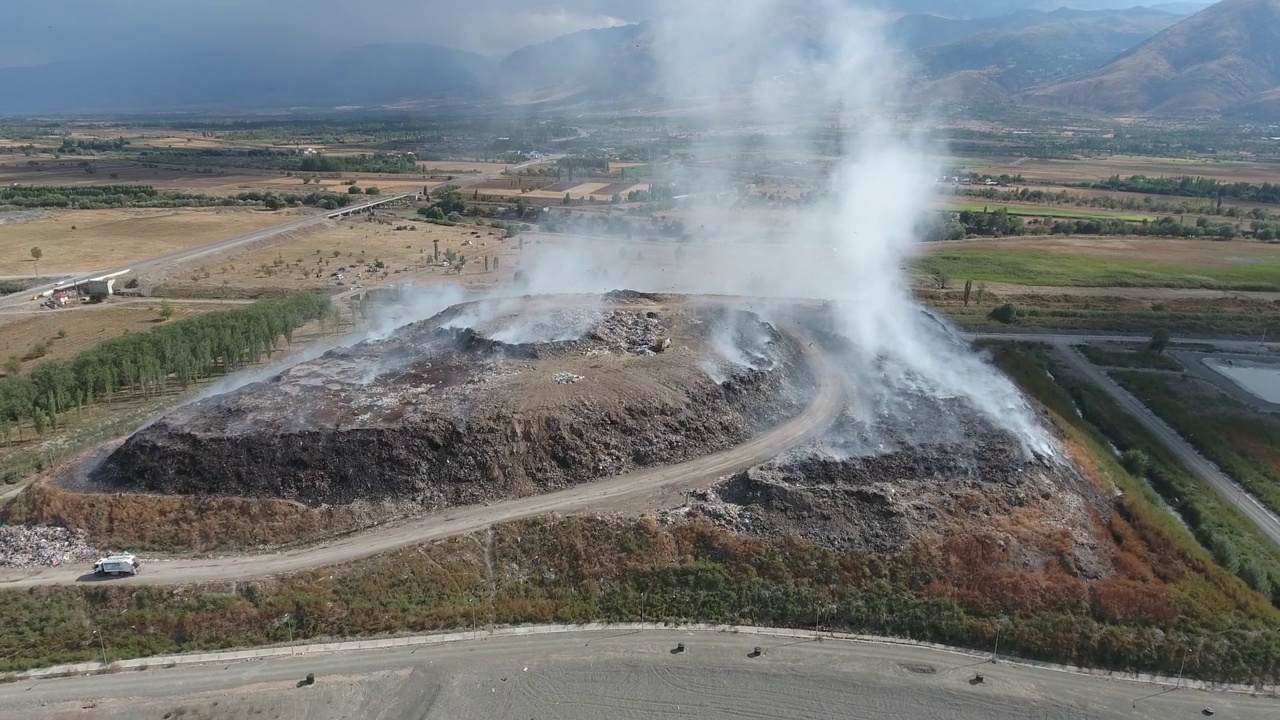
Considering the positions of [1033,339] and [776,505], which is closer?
[776,505]

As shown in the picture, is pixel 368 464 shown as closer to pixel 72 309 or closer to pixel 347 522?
pixel 347 522

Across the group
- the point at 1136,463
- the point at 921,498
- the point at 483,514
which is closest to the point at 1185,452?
the point at 1136,463

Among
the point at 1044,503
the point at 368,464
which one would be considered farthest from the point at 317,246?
the point at 1044,503

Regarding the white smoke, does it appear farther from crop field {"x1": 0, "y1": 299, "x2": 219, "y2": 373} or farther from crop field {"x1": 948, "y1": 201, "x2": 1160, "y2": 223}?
crop field {"x1": 0, "y1": 299, "x2": 219, "y2": 373}

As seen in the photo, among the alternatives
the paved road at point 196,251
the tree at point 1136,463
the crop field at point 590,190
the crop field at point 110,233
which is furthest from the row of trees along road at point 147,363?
the crop field at point 590,190

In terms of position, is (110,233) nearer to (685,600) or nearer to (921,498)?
(685,600)

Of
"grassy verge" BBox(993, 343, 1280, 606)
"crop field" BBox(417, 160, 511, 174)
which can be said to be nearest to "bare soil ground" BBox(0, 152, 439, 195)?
"crop field" BBox(417, 160, 511, 174)

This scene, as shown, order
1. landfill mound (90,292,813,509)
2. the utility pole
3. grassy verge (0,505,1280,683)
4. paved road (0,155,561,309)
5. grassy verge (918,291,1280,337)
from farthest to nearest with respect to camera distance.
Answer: paved road (0,155,561,309), grassy verge (918,291,1280,337), landfill mound (90,292,813,509), grassy verge (0,505,1280,683), the utility pole
